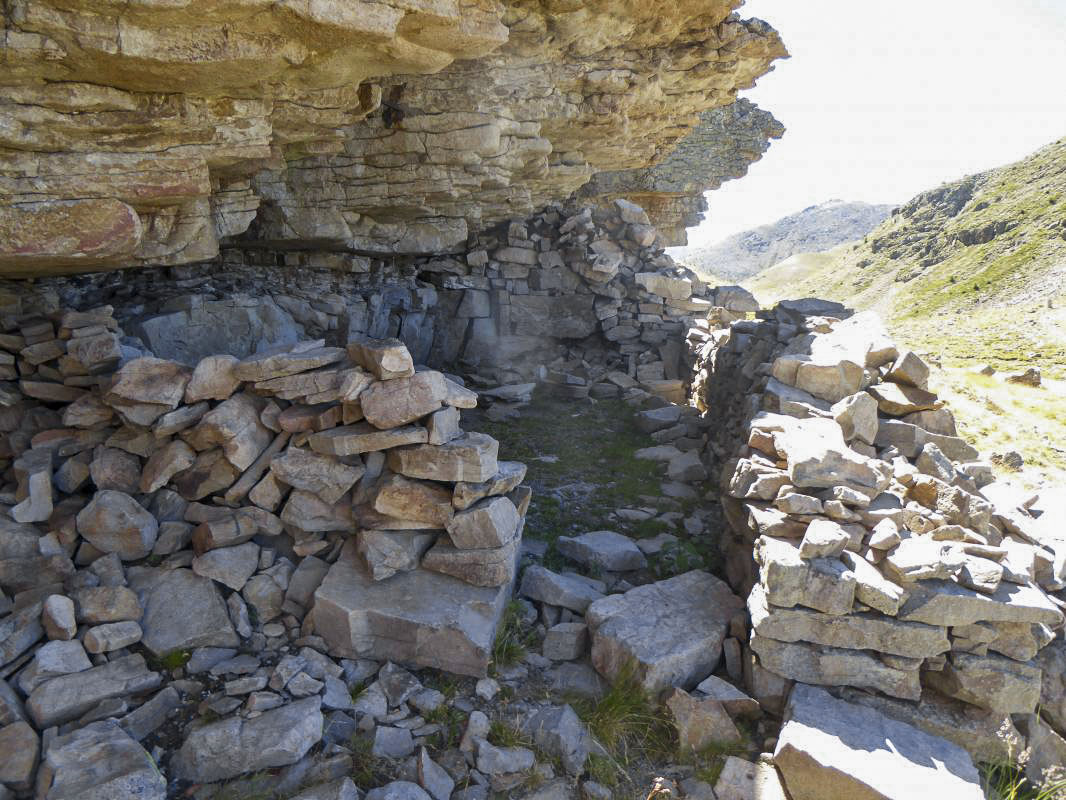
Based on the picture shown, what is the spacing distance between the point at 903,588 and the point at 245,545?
495cm

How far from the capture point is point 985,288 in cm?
3406

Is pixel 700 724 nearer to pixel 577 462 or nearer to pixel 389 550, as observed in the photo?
pixel 389 550

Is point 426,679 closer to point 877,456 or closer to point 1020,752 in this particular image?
point 1020,752

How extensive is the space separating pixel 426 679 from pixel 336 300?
23.6ft

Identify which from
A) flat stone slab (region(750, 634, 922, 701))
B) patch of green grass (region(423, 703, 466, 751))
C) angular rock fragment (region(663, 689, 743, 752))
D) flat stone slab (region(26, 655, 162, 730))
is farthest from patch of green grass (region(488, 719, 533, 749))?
flat stone slab (region(26, 655, 162, 730))

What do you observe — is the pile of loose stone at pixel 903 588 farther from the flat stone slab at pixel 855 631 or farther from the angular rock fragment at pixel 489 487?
the angular rock fragment at pixel 489 487

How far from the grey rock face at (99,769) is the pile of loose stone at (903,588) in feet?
12.4

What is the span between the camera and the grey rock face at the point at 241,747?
3.99 metres

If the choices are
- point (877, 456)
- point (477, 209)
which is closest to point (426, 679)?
point (877, 456)

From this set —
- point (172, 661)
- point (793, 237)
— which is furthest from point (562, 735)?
point (793, 237)

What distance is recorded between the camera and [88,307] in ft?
25.3

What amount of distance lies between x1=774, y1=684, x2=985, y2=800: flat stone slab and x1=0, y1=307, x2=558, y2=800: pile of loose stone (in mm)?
1968

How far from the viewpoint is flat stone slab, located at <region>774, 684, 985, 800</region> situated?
390 centimetres

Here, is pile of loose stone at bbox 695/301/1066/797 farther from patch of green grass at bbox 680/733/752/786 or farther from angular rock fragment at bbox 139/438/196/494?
→ angular rock fragment at bbox 139/438/196/494
